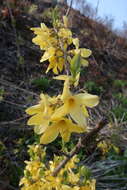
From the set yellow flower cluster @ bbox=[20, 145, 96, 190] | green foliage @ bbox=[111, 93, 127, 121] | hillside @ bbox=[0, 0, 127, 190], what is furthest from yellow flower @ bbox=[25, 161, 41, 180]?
green foliage @ bbox=[111, 93, 127, 121]

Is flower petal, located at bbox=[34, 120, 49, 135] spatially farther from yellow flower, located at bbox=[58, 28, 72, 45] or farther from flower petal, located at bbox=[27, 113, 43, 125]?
yellow flower, located at bbox=[58, 28, 72, 45]

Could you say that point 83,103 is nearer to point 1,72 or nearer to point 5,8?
point 1,72

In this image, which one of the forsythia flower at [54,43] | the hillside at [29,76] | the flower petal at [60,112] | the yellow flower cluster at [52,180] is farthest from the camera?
the hillside at [29,76]

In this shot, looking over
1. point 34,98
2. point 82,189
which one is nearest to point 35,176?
point 82,189

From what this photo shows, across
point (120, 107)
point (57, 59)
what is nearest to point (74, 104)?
point (57, 59)

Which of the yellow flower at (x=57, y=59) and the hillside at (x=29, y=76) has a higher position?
the yellow flower at (x=57, y=59)

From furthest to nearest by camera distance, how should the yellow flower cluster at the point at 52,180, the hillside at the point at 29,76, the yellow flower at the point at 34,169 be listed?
the hillside at the point at 29,76, the yellow flower at the point at 34,169, the yellow flower cluster at the point at 52,180

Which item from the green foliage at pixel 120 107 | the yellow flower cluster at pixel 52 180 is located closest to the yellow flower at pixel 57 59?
the yellow flower cluster at pixel 52 180

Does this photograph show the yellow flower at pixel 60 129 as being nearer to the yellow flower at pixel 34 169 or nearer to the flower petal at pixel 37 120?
the flower petal at pixel 37 120

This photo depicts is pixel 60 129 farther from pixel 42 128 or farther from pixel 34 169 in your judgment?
pixel 34 169
